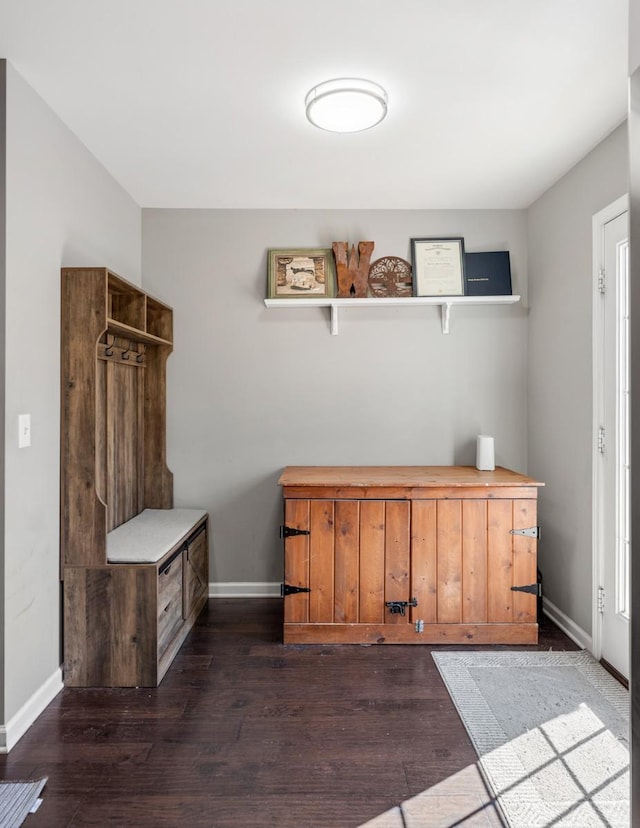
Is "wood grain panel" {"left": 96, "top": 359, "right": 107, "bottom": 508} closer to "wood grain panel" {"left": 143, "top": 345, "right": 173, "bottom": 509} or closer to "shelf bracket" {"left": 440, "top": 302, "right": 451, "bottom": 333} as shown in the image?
"wood grain panel" {"left": 143, "top": 345, "right": 173, "bottom": 509}

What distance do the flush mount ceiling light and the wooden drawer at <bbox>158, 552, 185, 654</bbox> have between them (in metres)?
2.21

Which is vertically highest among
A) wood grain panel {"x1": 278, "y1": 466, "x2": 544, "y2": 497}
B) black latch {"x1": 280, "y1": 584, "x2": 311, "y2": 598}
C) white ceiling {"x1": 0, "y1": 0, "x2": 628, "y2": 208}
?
white ceiling {"x1": 0, "y1": 0, "x2": 628, "y2": 208}

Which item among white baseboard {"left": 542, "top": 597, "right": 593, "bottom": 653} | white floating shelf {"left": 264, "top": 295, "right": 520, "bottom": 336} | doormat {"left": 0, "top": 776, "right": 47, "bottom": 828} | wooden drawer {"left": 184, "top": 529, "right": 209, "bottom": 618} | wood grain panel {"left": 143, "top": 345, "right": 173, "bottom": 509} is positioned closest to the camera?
doormat {"left": 0, "top": 776, "right": 47, "bottom": 828}

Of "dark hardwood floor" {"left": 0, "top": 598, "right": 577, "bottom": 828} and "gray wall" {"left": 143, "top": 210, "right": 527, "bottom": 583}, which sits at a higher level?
"gray wall" {"left": 143, "top": 210, "right": 527, "bottom": 583}

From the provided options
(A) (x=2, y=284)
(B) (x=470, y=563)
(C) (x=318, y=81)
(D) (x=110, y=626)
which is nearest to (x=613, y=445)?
(B) (x=470, y=563)

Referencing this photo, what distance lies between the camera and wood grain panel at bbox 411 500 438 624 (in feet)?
9.33

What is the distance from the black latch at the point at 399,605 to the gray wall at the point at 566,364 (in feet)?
3.02

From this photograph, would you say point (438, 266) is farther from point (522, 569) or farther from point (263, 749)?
point (263, 749)

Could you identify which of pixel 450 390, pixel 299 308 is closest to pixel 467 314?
pixel 450 390

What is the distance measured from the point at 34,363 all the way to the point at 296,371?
1.69 m

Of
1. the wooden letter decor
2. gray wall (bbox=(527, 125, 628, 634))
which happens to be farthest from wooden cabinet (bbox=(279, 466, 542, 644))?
the wooden letter decor

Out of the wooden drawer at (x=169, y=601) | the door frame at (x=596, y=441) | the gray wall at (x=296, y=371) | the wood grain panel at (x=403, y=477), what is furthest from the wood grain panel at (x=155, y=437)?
the door frame at (x=596, y=441)

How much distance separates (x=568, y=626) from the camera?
299 centimetres

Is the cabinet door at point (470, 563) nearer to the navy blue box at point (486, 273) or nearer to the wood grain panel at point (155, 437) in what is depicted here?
the navy blue box at point (486, 273)
